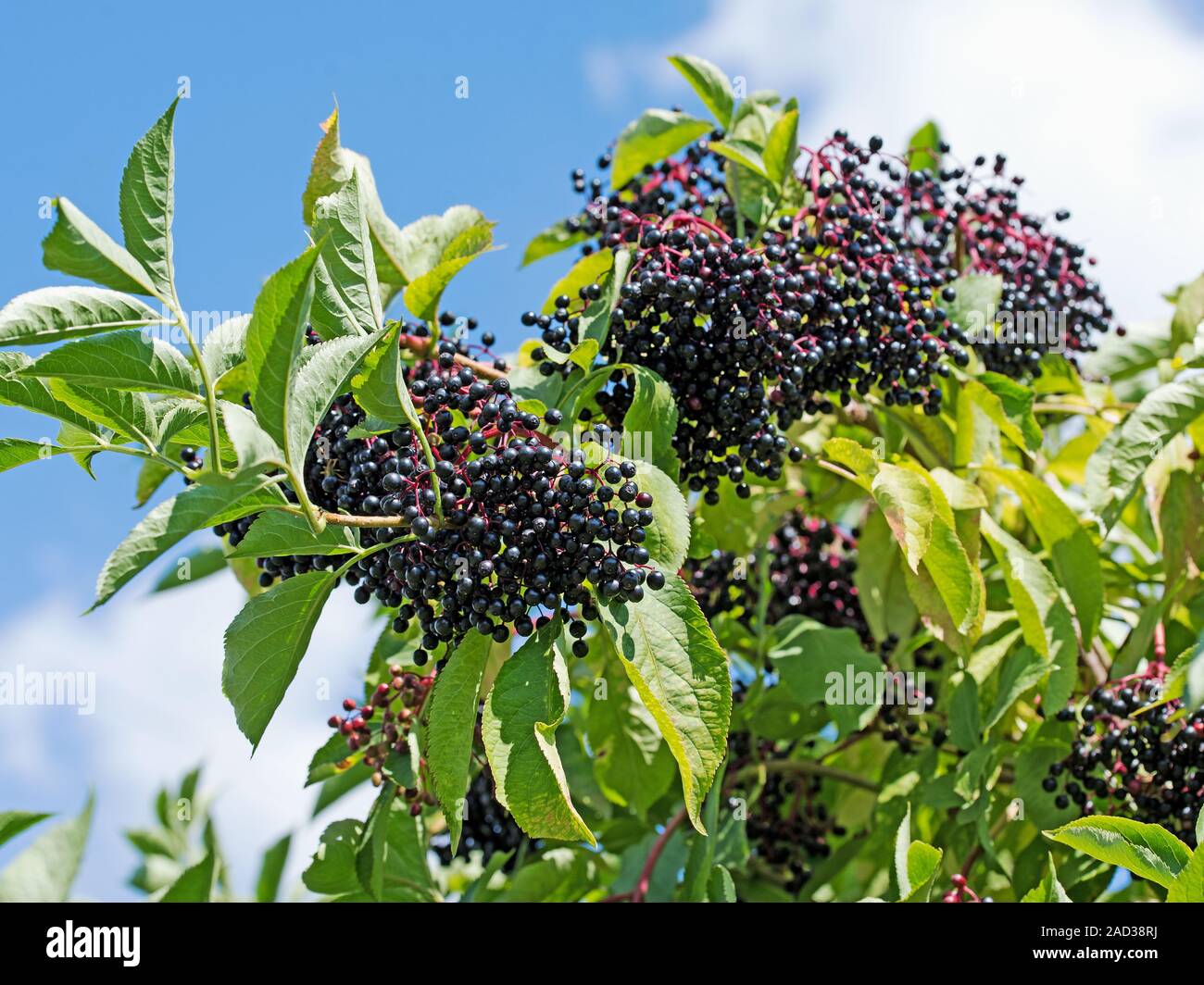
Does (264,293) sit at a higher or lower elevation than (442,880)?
higher

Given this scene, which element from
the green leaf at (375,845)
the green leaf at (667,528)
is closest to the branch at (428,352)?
the green leaf at (667,528)

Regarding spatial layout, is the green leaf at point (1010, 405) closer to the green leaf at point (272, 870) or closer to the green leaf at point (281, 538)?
the green leaf at point (281, 538)

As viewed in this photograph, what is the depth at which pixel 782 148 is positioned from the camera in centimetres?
374

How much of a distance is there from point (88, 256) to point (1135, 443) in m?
2.89

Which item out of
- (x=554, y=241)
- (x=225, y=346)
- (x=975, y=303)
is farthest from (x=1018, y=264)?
(x=225, y=346)

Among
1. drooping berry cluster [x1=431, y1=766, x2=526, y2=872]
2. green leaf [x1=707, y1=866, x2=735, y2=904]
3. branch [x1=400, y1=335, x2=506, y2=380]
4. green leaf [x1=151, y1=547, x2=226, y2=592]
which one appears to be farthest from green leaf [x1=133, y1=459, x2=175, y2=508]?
green leaf [x1=707, y1=866, x2=735, y2=904]

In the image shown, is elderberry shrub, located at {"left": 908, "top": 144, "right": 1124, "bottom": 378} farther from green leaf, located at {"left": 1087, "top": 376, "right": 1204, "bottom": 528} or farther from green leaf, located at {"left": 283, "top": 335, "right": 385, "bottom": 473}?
green leaf, located at {"left": 283, "top": 335, "right": 385, "bottom": 473}

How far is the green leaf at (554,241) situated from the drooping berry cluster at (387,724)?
164cm

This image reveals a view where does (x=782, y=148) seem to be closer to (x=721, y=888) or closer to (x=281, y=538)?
(x=281, y=538)

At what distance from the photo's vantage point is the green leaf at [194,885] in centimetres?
359

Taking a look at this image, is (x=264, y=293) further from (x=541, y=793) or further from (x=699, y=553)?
(x=699, y=553)

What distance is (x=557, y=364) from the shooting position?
3.28 meters
